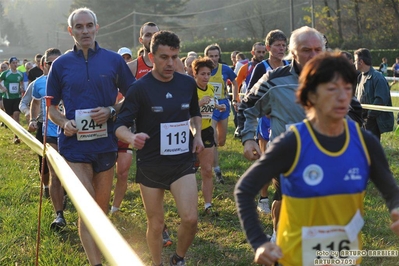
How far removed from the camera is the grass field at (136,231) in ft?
21.5

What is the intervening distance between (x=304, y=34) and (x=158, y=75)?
1372mm

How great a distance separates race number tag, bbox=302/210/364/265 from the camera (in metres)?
3.24

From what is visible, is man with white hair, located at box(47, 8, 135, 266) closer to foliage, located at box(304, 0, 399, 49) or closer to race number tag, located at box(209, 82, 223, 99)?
race number tag, located at box(209, 82, 223, 99)

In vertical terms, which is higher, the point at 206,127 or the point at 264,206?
the point at 206,127

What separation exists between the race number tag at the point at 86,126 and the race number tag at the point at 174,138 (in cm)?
70

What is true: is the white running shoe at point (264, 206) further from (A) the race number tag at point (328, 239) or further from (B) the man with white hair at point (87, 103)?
(A) the race number tag at point (328, 239)

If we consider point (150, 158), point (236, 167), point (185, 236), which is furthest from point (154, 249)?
point (236, 167)

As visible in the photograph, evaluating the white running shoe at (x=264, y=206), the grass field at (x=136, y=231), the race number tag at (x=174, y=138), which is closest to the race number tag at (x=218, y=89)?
the grass field at (x=136, y=231)

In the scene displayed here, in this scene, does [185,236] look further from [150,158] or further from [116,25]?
[116,25]

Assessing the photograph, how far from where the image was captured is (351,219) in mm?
3240

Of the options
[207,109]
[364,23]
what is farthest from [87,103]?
[364,23]

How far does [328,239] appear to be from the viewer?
325 centimetres

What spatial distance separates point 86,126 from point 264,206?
3.33 meters

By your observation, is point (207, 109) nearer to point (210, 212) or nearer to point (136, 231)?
point (210, 212)
